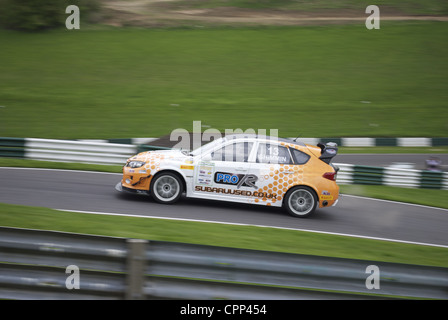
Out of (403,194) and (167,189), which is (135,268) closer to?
(167,189)

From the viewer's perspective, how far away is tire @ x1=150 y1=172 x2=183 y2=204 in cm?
873

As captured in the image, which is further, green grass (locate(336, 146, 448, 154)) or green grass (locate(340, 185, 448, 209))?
green grass (locate(336, 146, 448, 154))

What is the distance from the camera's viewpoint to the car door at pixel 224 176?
8.76 meters

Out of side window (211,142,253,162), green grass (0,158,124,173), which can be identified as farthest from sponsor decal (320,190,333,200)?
green grass (0,158,124,173)

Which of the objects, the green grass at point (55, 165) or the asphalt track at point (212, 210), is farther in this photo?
the green grass at point (55, 165)

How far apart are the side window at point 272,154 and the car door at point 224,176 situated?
270mm

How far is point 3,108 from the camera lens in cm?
2008

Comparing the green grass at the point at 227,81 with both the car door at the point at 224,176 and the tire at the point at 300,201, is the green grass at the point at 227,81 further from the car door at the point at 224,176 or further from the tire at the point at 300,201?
the tire at the point at 300,201

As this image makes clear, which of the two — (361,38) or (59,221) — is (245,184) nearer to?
(59,221)

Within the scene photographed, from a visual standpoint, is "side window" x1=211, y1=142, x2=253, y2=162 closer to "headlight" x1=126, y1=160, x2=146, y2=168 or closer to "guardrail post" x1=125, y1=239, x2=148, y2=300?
"headlight" x1=126, y1=160, x2=146, y2=168

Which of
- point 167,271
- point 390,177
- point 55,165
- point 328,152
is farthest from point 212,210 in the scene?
point 390,177

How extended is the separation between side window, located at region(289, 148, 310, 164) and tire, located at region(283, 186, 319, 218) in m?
0.51

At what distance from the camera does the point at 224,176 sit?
8.77 meters

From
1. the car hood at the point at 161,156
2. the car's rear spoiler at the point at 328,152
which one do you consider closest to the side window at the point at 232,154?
the car hood at the point at 161,156
